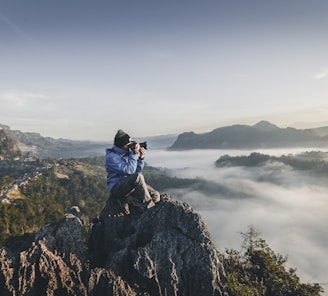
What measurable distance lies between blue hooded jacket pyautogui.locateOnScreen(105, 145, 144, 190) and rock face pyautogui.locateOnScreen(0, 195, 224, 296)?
2.34 meters

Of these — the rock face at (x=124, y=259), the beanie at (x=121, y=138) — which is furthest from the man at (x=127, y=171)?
the rock face at (x=124, y=259)

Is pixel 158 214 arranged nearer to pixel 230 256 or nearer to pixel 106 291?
pixel 106 291

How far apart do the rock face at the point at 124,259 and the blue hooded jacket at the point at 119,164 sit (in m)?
Answer: 2.34

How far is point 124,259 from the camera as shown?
1498 cm

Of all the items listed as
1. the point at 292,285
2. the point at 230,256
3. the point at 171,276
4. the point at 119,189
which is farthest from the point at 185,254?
the point at 292,285

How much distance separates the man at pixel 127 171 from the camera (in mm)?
16484

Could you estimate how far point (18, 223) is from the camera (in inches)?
4299

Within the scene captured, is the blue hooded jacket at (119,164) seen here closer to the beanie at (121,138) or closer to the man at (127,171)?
the man at (127,171)

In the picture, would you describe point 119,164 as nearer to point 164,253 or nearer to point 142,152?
point 142,152

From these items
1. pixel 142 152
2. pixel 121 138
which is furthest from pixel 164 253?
pixel 121 138

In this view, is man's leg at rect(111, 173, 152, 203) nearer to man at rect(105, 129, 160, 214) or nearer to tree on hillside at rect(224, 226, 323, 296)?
man at rect(105, 129, 160, 214)

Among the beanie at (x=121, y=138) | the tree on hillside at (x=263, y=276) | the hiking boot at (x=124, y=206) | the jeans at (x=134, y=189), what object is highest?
the beanie at (x=121, y=138)

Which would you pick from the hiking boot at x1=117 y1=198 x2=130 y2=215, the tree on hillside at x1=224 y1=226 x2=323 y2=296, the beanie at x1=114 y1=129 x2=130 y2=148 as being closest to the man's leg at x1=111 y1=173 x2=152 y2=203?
the hiking boot at x1=117 y1=198 x2=130 y2=215

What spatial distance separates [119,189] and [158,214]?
256 cm
